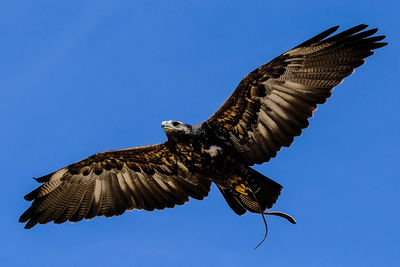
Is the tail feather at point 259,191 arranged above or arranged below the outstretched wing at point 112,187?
below

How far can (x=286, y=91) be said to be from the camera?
51.3 feet

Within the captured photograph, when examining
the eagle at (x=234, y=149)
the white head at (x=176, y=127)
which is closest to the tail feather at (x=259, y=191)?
the eagle at (x=234, y=149)

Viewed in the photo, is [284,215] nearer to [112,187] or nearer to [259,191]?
[259,191]

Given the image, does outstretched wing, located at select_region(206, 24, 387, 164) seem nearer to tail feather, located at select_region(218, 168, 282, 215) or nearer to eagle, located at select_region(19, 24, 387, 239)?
eagle, located at select_region(19, 24, 387, 239)

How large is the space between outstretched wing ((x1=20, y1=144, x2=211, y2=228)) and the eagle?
24 mm

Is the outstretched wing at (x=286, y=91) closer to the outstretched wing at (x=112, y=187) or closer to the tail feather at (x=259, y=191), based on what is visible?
the tail feather at (x=259, y=191)

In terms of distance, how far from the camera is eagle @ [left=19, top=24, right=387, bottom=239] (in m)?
15.3

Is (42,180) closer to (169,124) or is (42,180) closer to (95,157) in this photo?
(95,157)

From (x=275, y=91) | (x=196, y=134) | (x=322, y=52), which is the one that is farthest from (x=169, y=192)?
(x=322, y=52)

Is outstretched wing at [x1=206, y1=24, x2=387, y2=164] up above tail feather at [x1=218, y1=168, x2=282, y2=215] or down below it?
above

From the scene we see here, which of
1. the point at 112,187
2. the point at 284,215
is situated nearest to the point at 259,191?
the point at 284,215

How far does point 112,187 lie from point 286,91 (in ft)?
16.1

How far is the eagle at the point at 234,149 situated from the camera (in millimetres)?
15266

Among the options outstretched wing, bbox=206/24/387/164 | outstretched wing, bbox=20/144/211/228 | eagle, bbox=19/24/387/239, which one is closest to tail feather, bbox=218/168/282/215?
eagle, bbox=19/24/387/239
